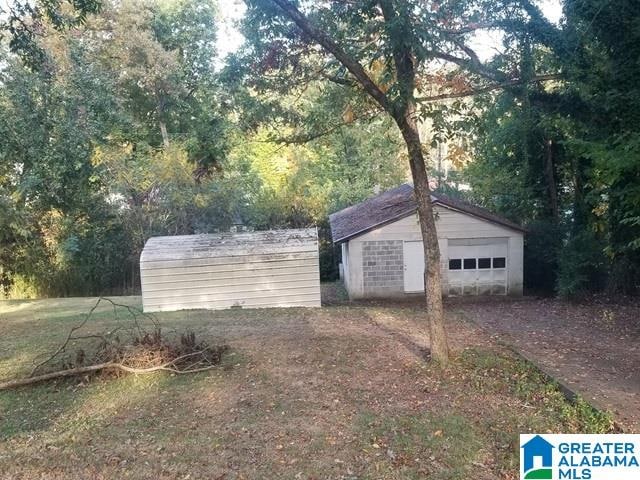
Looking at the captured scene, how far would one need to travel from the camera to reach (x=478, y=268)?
1903cm

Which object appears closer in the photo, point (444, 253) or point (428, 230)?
point (428, 230)

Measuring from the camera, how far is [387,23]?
621 centimetres

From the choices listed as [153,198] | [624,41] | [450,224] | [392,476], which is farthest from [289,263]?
[392,476]

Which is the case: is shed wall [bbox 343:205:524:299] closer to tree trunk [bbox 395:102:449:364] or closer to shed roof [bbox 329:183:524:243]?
shed roof [bbox 329:183:524:243]

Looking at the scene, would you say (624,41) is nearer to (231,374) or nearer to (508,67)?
(508,67)

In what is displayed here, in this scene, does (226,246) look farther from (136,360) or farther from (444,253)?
(136,360)

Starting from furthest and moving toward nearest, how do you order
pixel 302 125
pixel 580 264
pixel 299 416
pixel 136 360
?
pixel 580 264
pixel 302 125
pixel 136 360
pixel 299 416

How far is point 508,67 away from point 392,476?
23.6 feet

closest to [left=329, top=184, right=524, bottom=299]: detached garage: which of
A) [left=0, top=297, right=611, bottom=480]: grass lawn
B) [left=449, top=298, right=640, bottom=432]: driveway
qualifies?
[left=449, top=298, right=640, bottom=432]: driveway

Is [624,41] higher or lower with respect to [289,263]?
higher

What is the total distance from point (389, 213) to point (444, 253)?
2437mm

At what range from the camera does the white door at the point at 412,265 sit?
18844 millimetres

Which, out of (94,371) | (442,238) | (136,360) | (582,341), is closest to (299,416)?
(136,360)

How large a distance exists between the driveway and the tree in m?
2.03
